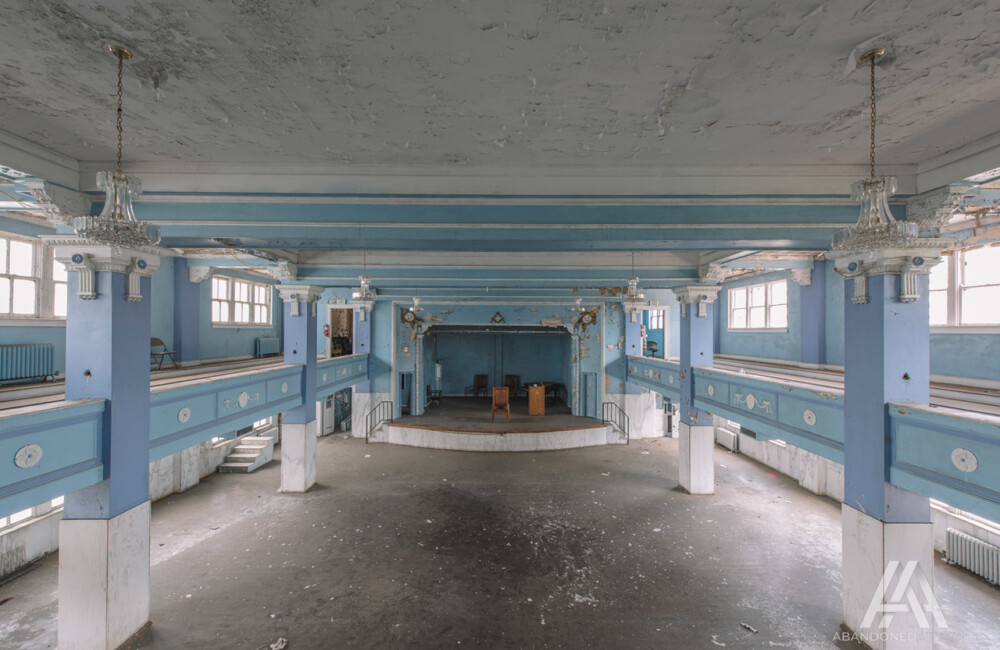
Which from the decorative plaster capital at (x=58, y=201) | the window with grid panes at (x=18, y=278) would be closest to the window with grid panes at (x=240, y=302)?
the window with grid panes at (x=18, y=278)

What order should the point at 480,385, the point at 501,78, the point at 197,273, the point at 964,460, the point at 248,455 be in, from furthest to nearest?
the point at 480,385 → the point at 248,455 → the point at 197,273 → the point at 964,460 → the point at 501,78

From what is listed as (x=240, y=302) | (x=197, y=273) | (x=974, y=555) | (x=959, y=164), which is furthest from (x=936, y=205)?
(x=240, y=302)

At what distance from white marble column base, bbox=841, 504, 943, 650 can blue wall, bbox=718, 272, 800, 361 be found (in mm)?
6456

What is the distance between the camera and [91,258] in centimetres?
369

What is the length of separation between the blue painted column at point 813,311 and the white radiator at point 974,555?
3.86m

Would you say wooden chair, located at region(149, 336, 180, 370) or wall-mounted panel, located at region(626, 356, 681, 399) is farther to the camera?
wall-mounted panel, located at region(626, 356, 681, 399)

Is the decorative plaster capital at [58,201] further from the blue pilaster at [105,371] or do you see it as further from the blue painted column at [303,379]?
the blue painted column at [303,379]

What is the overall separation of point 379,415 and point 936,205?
511 inches

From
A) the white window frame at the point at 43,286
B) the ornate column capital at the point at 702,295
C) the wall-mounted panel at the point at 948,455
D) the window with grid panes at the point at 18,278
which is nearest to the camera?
the wall-mounted panel at the point at 948,455

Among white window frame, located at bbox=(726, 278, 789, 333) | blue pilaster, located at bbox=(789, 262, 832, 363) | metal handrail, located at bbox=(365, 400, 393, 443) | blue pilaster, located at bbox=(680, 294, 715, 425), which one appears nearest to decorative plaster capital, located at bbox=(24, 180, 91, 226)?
blue pilaster, located at bbox=(680, 294, 715, 425)

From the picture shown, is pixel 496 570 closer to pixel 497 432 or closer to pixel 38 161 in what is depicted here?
pixel 497 432

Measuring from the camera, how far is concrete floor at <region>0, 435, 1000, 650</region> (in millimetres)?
4414

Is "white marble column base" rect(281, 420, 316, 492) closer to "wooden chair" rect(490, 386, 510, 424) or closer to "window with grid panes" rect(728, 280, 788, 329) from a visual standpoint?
"wooden chair" rect(490, 386, 510, 424)

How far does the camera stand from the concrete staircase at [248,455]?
9.62 m
